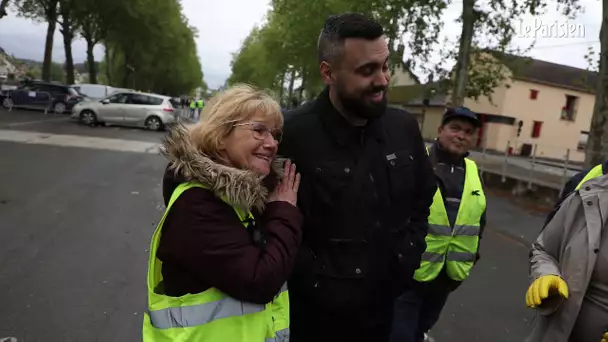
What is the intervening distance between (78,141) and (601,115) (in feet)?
44.1

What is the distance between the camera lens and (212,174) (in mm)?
1565

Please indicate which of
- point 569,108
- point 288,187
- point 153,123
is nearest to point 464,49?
point 153,123

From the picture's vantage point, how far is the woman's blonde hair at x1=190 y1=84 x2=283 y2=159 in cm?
168

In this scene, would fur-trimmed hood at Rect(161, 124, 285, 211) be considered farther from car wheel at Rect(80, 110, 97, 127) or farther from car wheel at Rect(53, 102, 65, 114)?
car wheel at Rect(53, 102, 65, 114)

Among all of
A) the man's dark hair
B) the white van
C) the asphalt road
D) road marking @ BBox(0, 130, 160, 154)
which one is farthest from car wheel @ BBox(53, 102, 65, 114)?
the man's dark hair

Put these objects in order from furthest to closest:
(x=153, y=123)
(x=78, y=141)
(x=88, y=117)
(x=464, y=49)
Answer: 1. (x=153, y=123)
2. (x=88, y=117)
3. (x=78, y=141)
4. (x=464, y=49)

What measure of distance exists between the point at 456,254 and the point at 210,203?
73.6 inches

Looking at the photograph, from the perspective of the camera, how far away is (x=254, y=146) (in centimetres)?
172

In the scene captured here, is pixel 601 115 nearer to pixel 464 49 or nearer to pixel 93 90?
pixel 464 49

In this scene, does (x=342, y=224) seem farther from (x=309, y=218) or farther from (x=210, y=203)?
(x=210, y=203)

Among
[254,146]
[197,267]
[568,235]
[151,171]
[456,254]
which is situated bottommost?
[151,171]

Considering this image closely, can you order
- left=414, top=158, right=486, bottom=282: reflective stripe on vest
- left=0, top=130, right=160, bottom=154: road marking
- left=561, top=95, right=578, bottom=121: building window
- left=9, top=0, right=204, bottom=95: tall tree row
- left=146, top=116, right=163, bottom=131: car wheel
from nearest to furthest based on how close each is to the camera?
left=414, top=158, right=486, bottom=282: reflective stripe on vest < left=0, top=130, right=160, bottom=154: road marking < left=146, top=116, right=163, bottom=131: car wheel < left=9, top=0, right=204, bottom=95: tall tree row < left=561, top=95, right=578, bottom=121: building window

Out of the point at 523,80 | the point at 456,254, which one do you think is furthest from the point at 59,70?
the point at 456,254

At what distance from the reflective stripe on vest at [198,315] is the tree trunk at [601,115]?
8.84m
